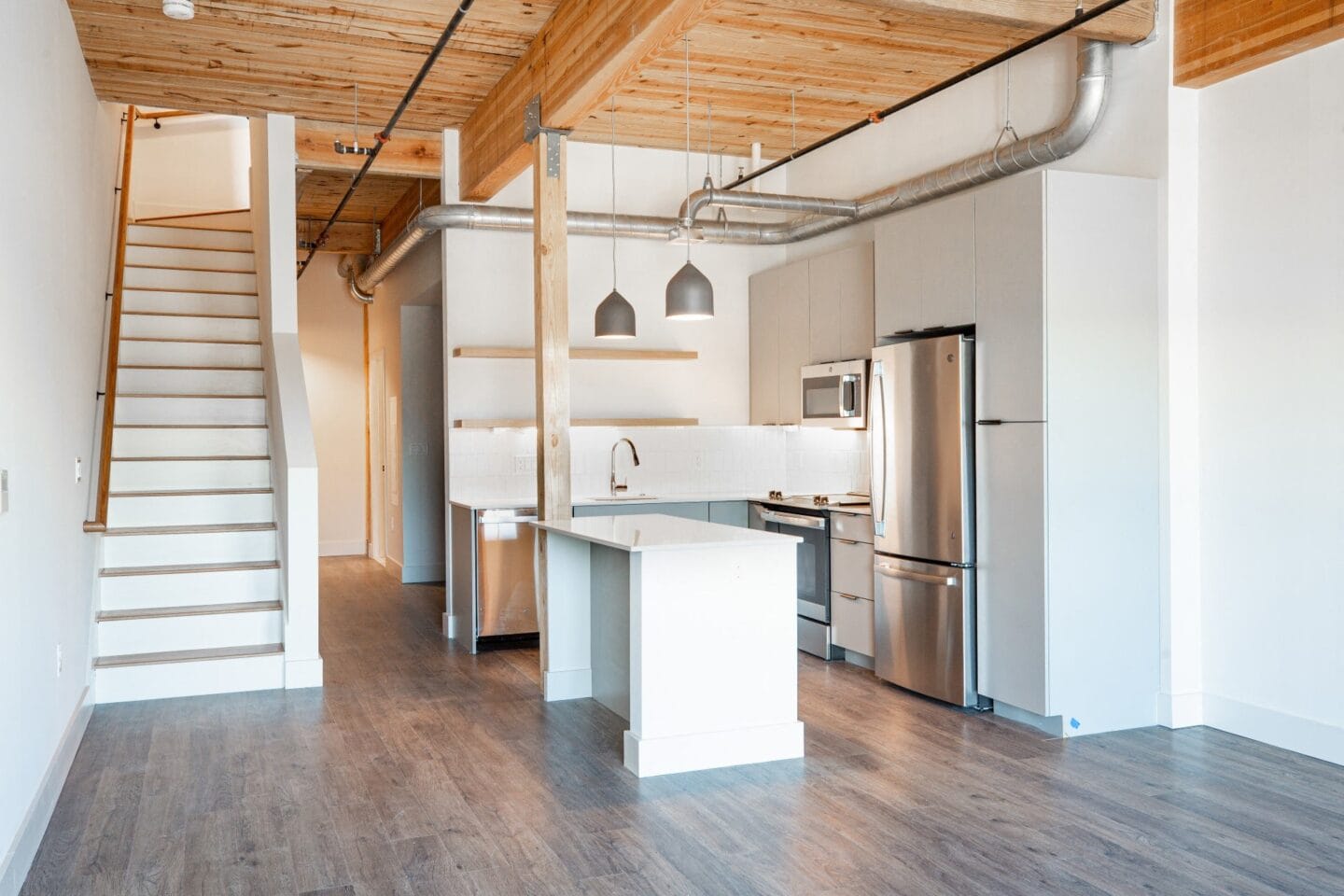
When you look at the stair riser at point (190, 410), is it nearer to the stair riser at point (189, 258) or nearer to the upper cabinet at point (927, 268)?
the stair riser at point (189, 258)

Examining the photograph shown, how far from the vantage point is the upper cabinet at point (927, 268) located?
523 centimetres

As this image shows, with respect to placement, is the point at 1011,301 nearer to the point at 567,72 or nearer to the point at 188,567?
the point at 567,72

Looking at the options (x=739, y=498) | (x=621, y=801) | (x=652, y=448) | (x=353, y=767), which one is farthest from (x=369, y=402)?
(x=621, y=801)

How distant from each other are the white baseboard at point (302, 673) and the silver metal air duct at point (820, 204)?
3.01 m

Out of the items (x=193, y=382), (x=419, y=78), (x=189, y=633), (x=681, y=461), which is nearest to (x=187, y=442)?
Result: (x=193, y=382)

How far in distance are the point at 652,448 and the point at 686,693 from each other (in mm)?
3596

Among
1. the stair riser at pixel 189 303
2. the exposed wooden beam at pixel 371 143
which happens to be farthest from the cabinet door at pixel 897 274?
the stair riser at pixel 189 303

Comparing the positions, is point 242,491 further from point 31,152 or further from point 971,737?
point 971,737

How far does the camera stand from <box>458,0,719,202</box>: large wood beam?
14.1 ft

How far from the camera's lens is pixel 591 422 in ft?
24.8

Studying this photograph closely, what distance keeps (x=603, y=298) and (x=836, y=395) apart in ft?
6.35

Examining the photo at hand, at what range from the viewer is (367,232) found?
458 inches

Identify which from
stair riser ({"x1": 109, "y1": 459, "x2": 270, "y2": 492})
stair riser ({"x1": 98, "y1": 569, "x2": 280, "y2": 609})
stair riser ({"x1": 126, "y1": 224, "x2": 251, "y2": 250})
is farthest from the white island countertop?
stair riser ({"x1": 126, "y1": 224, "x2": 251, "y2": 250})

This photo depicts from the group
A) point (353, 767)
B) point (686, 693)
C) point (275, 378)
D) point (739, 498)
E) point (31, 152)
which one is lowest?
point (353, 767)
